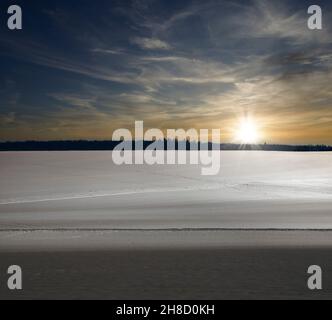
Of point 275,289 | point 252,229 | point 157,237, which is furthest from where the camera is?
point 252,229

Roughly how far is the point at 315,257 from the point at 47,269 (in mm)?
6393

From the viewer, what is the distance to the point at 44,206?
22.1 meters

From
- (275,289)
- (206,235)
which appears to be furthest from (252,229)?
(275,289)

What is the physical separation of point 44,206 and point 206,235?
12243 mm

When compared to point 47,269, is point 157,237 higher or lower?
higher
